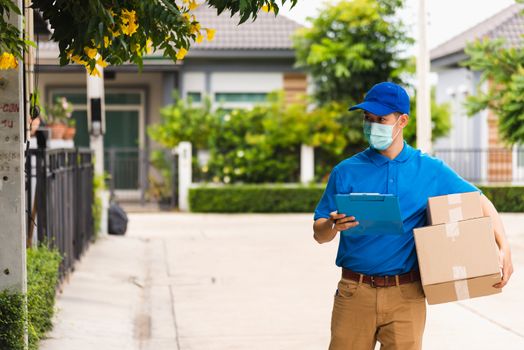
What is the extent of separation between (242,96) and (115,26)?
23.8m

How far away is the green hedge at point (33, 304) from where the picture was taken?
6.71 meters

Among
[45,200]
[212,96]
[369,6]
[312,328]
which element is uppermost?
[369,6]

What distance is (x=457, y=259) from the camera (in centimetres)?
519

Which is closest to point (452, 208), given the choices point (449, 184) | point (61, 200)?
point (449, 184)

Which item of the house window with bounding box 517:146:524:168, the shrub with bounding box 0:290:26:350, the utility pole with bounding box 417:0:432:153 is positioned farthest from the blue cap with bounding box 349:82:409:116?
the house window with bounding box 517:146:524:168

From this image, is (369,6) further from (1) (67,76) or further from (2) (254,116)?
(1) (67,76)

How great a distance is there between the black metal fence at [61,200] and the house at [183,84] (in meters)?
12.9

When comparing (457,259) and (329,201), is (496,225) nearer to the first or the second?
(457,259)

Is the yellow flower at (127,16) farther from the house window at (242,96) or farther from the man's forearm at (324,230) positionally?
the house window at (242,96)

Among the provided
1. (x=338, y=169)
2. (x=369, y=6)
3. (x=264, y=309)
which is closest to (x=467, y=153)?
(x=369, y=6)

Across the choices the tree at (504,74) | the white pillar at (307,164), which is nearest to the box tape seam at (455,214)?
the tree at (504,74)

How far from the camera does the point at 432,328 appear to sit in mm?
9523

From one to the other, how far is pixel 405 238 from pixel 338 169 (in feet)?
1.54

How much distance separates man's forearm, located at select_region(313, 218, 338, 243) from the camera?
509cm
